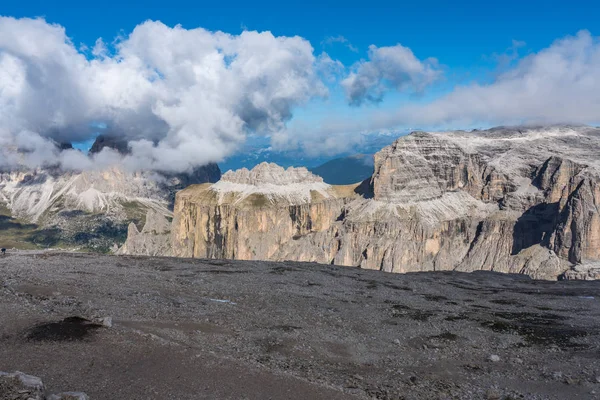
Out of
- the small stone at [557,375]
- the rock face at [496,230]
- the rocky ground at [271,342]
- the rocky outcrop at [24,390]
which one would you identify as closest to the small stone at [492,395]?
the rocky ground at [271,342]

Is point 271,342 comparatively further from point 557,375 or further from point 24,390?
point 557,375

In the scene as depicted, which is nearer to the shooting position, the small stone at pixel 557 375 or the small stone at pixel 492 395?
the small stone at pixel 492 395

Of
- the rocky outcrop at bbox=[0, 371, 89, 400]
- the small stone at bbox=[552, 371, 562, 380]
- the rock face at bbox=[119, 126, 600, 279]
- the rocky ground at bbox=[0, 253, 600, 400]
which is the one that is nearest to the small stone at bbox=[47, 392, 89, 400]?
the rocky outcrop at bbox=[0, 371, 89, 400]

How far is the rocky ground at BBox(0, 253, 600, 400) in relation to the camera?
23.0 meters

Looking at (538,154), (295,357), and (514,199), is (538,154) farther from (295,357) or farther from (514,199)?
(295,357)

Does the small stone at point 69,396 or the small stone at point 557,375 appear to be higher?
the small stone at point 69,396

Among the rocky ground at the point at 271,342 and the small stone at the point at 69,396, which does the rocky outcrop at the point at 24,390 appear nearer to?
the small stone at the point at 69,396

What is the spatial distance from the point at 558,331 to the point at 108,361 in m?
42.8

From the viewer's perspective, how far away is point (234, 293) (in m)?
53.8

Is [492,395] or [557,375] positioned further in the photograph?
[557,375]

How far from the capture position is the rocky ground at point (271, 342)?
23.0 metres

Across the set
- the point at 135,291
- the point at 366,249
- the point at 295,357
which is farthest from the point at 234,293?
the point at 366,249

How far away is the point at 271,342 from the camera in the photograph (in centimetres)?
3275

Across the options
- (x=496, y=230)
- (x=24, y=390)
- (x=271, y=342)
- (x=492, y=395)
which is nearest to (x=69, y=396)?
(x=24, y=390)
